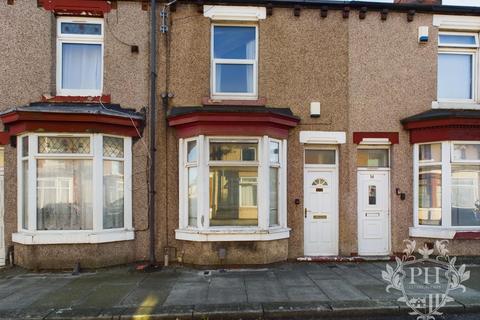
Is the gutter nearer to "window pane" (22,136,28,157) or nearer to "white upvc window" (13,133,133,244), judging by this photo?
"white upvc window" (13,133,133,244)

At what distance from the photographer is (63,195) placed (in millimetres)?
7027

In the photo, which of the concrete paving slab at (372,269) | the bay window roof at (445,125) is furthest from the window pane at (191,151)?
the bay window roof at (445,125)

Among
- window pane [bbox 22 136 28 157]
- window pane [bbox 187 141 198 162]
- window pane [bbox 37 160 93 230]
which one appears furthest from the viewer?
window pane [bbox 187 141 198 162]

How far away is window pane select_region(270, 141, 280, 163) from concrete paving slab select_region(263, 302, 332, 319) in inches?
128

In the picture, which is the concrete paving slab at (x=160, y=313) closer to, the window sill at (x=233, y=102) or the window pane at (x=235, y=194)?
the window pane at (x=235, y=194)

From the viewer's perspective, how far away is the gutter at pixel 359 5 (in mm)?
7535

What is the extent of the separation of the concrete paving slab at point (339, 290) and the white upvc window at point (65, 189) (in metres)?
4.19

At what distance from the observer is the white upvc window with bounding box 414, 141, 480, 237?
7473 mm

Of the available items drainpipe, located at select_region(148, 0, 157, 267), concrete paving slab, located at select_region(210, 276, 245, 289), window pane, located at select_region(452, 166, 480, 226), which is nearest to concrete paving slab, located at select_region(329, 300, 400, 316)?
concrete paving slab, located at select_region(210, 276, 245, 289)

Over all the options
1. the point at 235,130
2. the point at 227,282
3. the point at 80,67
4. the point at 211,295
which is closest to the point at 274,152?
the point at 235,130

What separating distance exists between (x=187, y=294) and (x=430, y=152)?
247 inches

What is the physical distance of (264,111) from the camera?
690cm

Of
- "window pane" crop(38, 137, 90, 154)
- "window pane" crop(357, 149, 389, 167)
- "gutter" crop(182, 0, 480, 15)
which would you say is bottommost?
"window pane" crop(357, 149, 389, 167)

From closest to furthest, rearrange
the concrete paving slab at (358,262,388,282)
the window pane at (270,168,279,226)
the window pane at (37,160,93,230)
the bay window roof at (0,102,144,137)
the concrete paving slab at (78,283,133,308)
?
the concrete paving slab at (78,283,133,308), the concrete paving slab at (358,262,388,282), the bay window roof at (0,102,144,137), the window pane at (37,160,93,230), the window pane at (270,168,279,226)
